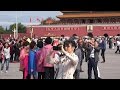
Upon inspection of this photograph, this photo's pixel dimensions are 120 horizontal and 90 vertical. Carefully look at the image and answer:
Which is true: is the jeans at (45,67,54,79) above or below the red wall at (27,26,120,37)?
below

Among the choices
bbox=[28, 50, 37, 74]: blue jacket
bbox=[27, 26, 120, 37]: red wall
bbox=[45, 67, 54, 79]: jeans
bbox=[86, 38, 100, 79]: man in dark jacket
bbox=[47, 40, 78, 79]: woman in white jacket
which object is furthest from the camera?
bbox=[27, 26, 120, 37]: red wall

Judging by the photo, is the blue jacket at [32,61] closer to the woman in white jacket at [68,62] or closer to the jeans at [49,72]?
the jeans at [49,72]

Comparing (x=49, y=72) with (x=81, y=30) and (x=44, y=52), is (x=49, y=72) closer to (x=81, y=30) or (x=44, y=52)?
(x=44, y=52)

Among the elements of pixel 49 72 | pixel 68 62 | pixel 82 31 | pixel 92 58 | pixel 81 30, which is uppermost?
pixel 81 30

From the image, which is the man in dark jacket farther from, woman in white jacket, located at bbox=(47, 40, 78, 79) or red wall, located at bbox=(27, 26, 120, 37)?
red wall, located at bbox=(27, 26, 120, 37)

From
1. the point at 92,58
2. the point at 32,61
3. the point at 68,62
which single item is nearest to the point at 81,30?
the point at 92,58

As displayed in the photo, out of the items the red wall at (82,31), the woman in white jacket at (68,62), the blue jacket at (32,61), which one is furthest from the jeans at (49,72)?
the red wall at (82,31)

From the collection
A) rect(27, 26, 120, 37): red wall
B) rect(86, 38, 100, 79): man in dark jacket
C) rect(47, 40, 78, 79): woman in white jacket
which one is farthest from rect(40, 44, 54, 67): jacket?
rect(27, 26, 120, 37): red wall

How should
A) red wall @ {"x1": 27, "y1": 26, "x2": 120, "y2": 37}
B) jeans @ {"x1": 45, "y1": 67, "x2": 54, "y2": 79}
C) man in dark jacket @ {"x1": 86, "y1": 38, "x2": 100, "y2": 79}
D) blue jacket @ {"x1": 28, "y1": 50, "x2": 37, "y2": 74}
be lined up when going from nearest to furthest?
jeans @ {"x1": 45, "y1": 67, "x2": 54, "y2": 79} → blue jacket @ {"x1": 28, "y1": 50, "x2": 37, "y2": 74} → man in dark jacket @ {"x1": 86, "y1": 38, "x2": 100, "y2": 79} → red wall @ {"x1": 27, "y1": 26, "x2": 120, "y2": 37}

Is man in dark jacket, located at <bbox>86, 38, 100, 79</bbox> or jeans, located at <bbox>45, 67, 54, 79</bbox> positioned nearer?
jeans, located at <bbox>45, 67, 54, 79</bbox>
